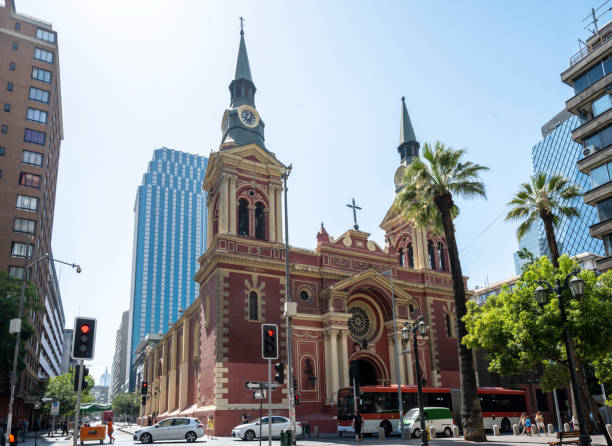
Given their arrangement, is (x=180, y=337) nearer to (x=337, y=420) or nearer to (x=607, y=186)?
(x=337, y=420)

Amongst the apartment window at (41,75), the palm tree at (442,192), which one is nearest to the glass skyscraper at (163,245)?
the apartment window at (41,75)

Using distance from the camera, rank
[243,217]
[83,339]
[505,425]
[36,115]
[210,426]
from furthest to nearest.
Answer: [36,115], [243,217], [505,425], [210,426], [83,339]

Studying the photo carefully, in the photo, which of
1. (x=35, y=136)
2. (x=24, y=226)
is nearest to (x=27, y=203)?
(x=24, y=226)

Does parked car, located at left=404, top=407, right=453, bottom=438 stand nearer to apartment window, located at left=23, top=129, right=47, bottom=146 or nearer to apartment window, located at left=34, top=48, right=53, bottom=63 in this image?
apartment window, located at left=23, top=129, right=47, bottom=146

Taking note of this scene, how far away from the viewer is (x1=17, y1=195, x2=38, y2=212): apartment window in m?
55.8

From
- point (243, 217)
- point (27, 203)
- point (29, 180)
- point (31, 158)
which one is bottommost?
point (243, 217)

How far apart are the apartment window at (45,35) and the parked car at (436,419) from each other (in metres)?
60.4

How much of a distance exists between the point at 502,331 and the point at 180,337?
32825mm

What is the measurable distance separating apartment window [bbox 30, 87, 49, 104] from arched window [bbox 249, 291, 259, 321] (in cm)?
4105

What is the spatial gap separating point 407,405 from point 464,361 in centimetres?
1033

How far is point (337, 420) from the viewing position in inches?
1340

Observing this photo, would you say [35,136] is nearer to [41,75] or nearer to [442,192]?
[41,75]

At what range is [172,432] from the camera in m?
29.9

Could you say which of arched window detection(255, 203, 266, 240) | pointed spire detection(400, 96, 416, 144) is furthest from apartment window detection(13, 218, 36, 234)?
pointed spire detection(400, 96, 416, 144)
